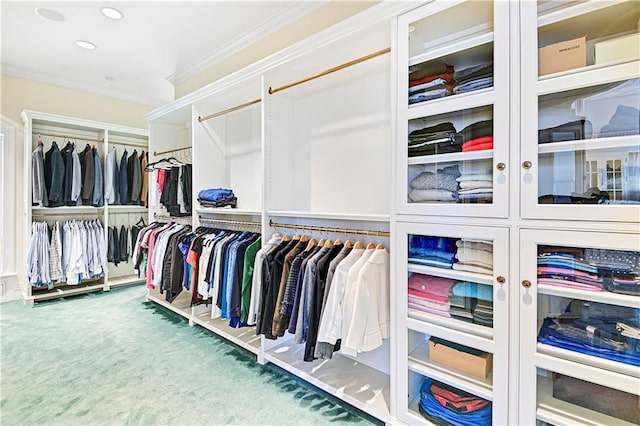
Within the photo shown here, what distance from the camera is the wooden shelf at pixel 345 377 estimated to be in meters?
1.94

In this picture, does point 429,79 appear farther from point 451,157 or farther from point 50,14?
point 50,14

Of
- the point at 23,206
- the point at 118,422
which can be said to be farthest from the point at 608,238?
the point at 23,206

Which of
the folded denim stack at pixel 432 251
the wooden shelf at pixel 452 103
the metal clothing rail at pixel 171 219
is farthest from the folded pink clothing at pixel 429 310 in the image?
the metal clothing rail at pixel 171 219

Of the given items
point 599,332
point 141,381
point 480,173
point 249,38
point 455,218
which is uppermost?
point 249,38

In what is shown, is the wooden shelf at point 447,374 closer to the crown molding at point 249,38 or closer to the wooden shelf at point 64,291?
the crown molding at point 249,38

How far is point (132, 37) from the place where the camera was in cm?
332

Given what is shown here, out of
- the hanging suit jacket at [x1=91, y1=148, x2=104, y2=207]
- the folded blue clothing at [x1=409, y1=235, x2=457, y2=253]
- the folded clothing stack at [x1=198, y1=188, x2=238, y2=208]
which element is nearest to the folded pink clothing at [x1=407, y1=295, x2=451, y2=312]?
the folded blue clothing at [x1=409, y1=235, x2=457, y2=253]

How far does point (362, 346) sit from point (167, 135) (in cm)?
381

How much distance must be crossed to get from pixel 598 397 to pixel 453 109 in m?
1.37

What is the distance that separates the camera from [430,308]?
5.57ft

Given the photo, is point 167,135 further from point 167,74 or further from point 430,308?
point 430,308

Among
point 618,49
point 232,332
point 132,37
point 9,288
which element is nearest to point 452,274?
point 618,49

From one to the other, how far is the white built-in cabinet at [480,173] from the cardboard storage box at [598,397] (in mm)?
33

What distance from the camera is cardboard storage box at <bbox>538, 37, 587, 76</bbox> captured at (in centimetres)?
130
